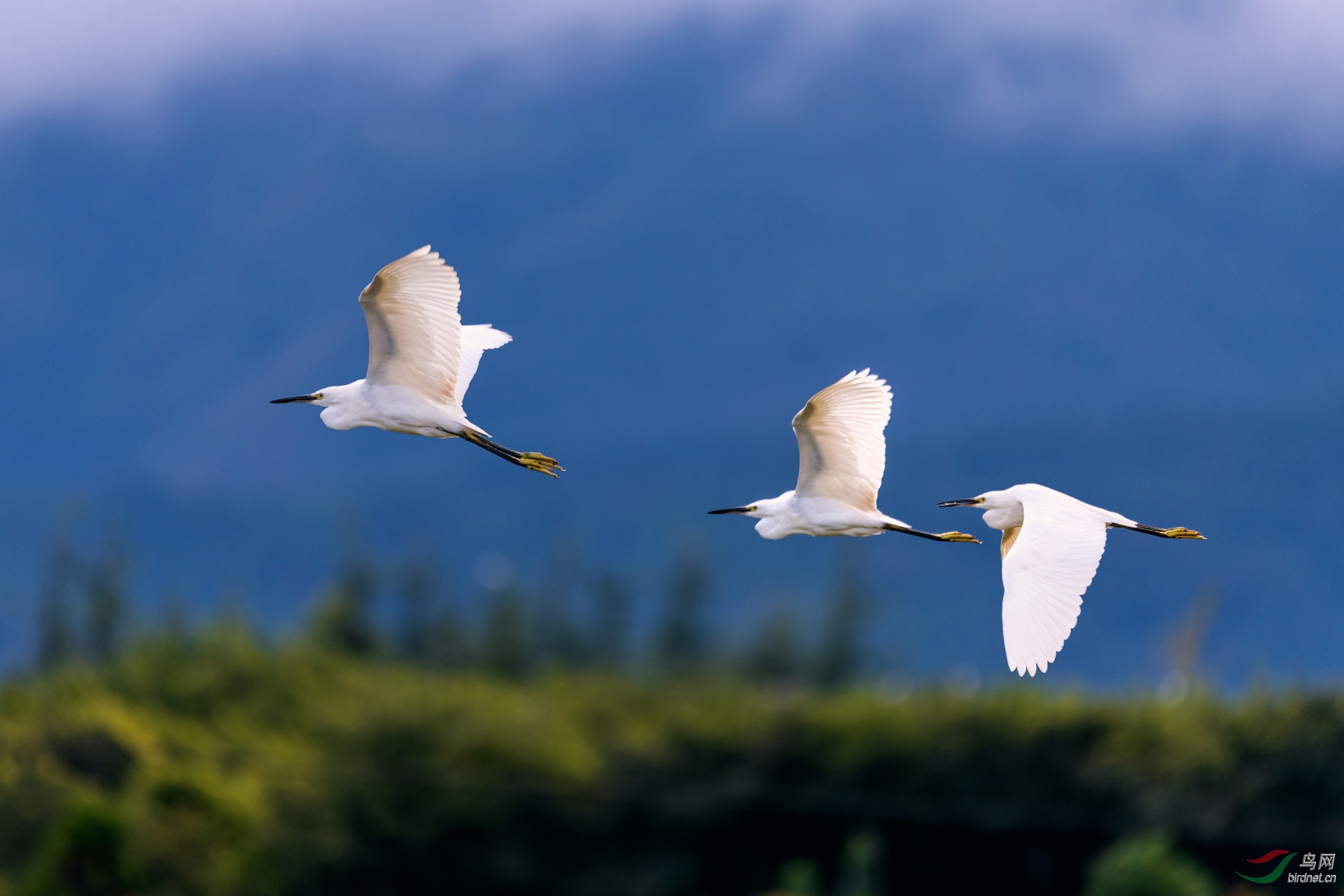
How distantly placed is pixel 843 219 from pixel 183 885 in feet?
479

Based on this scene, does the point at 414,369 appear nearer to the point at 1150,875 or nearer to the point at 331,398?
the point at 331,398

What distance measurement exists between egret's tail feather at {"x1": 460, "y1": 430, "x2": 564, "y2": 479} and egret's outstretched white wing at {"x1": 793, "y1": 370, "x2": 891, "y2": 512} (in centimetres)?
97

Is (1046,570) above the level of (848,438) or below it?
below

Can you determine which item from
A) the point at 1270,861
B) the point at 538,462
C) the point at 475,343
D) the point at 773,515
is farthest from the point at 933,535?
the point at 1270,861

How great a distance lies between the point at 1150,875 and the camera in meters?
13.1

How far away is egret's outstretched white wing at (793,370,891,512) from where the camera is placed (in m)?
6.39

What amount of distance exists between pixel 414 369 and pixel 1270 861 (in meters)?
9.91

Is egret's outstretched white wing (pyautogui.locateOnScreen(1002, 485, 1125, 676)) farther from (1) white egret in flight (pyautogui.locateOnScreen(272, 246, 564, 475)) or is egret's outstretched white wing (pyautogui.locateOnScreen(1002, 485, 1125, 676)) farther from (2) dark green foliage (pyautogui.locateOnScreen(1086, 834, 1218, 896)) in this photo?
(2) dark green foliage (pyautogui.locateOnScreen(1086, 834, 1218, 896))

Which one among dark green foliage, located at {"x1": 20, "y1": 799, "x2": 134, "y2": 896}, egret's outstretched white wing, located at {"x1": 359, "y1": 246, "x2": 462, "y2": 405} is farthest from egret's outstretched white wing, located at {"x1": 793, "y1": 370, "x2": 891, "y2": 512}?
dark green foliage, located at {"x1": 20, "y1": 799, "x2": 134, "y2": 896}

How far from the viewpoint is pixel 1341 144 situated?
Result: 530ft

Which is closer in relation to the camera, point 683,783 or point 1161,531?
point 1161,531

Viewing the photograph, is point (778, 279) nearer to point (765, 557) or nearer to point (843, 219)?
point (843, 219)

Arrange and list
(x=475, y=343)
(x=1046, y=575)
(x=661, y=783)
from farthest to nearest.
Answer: (x=661, y=783), (x=475, y=343), (x=1046, y=575)

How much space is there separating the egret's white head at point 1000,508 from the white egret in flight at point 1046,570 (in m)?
0.12
